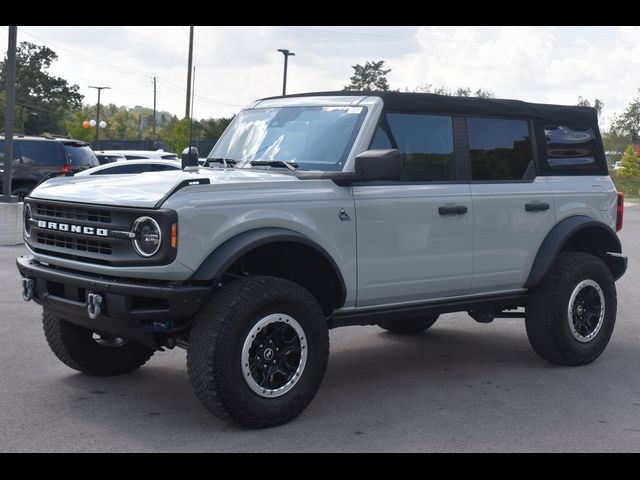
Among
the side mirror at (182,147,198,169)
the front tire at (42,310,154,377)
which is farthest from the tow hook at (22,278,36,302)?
A: the side mirror at (182,147,198,169)

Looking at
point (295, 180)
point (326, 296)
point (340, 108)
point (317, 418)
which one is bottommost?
point (317, 418)

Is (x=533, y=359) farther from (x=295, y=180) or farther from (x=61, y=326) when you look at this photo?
(x=61, y=326)

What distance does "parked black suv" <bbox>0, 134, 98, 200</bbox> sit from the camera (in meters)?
21.0

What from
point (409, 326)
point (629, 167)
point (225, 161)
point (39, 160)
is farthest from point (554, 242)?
point (629, 167)

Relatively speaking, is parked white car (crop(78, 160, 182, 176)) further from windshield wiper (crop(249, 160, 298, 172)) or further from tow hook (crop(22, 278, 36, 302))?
tow hook (crop(22, 278, 36, 302))

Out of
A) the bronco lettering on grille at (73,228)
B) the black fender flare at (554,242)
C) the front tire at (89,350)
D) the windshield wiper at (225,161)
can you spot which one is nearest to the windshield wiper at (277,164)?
the windshield wiper at (225,161)

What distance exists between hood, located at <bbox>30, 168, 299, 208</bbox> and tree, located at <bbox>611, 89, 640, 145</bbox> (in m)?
90.6

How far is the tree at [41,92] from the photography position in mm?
96062

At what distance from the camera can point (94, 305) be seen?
18.3 feet

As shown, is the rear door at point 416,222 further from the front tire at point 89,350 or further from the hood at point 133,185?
the front tire at point 89,350

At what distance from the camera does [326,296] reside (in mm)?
6379

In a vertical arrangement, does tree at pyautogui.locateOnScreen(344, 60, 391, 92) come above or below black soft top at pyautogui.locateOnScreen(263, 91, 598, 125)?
above
